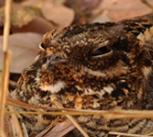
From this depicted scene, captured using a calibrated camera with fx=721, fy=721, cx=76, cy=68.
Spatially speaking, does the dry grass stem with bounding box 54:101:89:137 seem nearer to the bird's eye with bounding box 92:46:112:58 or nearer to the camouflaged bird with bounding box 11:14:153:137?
the camouflaged bird with bounding box 11:14:153:137

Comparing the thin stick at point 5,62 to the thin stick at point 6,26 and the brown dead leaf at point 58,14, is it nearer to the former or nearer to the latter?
the thin stick at point 6,26

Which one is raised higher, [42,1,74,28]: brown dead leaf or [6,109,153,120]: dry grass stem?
[42,1,74,28]: brown dead leaf

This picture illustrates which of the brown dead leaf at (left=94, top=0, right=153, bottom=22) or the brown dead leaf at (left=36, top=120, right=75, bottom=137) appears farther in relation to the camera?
the brown dead leaf at (left=94, top=0, right=153, bottom=22)

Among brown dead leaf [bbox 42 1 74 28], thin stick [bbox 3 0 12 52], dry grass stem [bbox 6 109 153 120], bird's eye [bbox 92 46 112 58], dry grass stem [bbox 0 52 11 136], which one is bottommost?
dry grass stem [bbox 6 109 153 120]

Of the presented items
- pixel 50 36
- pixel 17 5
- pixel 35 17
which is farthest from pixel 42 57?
pixel 17 5

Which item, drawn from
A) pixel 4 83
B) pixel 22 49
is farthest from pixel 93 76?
pixel 22 49

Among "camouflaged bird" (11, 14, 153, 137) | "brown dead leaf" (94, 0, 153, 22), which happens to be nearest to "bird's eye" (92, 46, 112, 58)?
"camouflaged bird" (11, 14, 153, 137)

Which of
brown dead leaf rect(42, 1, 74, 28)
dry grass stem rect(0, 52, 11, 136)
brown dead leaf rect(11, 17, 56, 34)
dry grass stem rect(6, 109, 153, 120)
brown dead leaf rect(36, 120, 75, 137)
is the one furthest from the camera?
brown dead leaf rect(42, 1, 74, 28)
